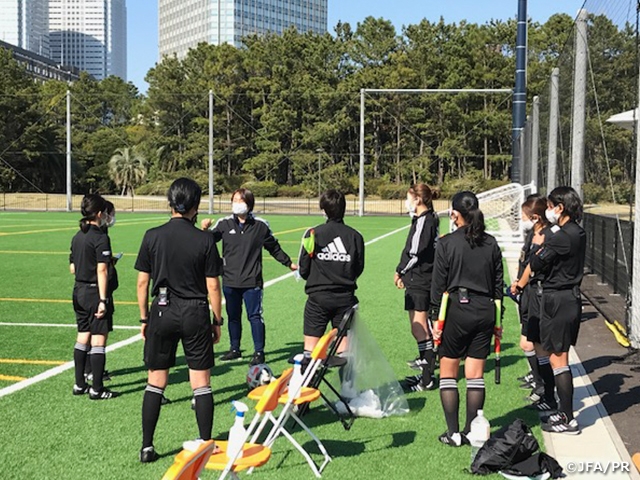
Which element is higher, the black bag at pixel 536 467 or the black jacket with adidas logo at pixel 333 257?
the black jacket with adidas logo at pixel 333 257

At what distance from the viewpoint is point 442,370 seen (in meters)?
5.26

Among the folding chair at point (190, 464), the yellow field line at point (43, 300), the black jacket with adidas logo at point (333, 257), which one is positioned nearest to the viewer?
the folding chair at point (190, 464)

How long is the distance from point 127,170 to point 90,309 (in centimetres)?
6899

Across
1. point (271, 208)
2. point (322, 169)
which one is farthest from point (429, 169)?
point (271, 208)

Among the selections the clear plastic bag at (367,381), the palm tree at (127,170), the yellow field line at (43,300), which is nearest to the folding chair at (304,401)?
the clear plastic bag at (367,381)

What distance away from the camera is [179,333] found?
481 centimetres


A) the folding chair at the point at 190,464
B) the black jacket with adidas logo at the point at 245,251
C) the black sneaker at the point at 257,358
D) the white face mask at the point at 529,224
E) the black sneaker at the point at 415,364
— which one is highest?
the white face mask at the point at 529,224

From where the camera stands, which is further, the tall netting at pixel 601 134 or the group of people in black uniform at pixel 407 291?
the tall netting at pixel 601 134

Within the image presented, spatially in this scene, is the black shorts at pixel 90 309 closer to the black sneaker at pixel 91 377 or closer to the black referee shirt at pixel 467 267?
the black sneaker at pixel 91 377

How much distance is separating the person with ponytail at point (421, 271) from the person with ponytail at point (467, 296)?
64.2 inches

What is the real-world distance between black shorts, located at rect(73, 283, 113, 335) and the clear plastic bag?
7.24ft

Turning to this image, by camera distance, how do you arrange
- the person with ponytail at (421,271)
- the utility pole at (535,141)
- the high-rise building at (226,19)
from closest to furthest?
the person with ponytail at (421,271) < the utility pole at (535,141) < the high-rise building at (226,19)

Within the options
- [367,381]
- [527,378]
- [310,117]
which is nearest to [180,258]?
[367,381]

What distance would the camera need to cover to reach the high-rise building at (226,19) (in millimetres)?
159500
